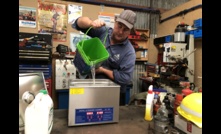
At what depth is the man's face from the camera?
57.3 inches

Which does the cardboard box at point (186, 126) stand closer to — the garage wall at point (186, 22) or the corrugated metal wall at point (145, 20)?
the garage wall at point (186, 22)

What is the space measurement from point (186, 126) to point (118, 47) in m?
0.92

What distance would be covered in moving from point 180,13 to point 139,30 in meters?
0.92

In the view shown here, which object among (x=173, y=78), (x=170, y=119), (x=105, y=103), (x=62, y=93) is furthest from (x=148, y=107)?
(x=62, y=93)

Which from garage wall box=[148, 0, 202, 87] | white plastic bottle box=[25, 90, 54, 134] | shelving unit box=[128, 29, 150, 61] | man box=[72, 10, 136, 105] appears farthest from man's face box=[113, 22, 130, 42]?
shelving unit box=[128, 29, 150, 61]

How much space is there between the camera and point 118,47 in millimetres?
1554

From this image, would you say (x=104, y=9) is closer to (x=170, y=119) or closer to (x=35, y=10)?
(x=35, y=10)

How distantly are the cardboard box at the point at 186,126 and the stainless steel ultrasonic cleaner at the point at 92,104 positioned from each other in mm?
379

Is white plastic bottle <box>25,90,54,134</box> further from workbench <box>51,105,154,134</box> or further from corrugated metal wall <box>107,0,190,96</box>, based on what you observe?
corrugated metal wall <box>107,0,190,96</box>

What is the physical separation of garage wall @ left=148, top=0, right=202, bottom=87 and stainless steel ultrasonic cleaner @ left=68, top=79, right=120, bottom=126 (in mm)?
2053

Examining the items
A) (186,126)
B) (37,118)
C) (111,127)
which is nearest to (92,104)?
(111,127)

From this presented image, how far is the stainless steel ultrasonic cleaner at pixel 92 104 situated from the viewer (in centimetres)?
93

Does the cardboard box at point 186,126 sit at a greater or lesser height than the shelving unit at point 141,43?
lesser

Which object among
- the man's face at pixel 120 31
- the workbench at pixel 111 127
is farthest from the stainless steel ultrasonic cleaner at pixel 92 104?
the man's face at pixel 120 31
